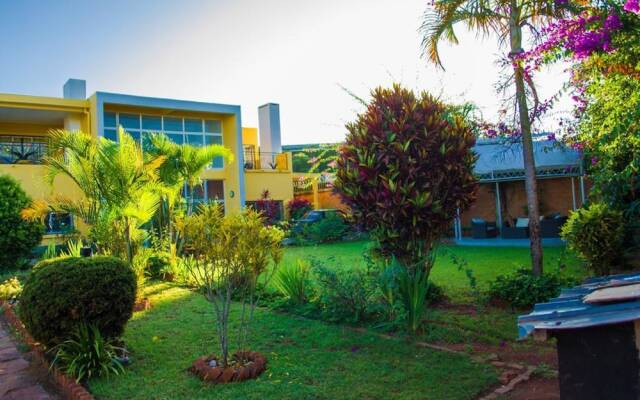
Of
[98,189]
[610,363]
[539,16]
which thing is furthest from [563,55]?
[98,189]

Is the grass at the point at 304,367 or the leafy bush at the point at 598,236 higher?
the leafy bush at the point at 598,236

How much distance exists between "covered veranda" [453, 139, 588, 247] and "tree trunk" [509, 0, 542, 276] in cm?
551

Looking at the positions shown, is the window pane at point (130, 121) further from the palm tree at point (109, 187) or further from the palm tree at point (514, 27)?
the palm tree at point (514, 27)

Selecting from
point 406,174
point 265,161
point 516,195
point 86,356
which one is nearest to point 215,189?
point 265,161

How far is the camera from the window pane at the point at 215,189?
71.1 feet

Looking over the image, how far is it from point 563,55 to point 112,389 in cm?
712

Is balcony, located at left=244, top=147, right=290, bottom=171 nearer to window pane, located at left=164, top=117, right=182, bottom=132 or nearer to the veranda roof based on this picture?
window pane, located at left=164, top=117, right=182, bottom=132

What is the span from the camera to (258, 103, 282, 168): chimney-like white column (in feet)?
87.6

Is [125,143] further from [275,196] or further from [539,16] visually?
[275,196]

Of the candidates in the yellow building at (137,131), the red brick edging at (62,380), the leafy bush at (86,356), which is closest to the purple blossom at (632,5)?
the leafy bush at (86,356)

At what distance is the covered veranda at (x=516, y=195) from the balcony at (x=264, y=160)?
8.97 m

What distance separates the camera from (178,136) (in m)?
21.0

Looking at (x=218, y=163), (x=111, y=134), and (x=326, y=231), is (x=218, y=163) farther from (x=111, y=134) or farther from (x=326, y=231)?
(x=326, y=231)

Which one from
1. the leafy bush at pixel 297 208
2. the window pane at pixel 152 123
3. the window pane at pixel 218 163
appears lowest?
the leafy bush at pixel 297 208
